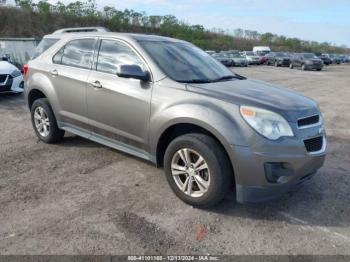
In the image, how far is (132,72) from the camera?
396cm

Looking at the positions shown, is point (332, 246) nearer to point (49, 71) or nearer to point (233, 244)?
point (233, 244)

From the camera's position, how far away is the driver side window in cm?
434

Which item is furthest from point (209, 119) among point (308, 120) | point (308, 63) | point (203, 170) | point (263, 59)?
point (263, 59)

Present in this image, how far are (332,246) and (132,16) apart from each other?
6138cm

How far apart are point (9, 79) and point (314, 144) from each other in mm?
8268

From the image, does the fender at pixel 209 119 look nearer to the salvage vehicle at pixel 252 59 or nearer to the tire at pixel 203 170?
the tire at pixel 203 170

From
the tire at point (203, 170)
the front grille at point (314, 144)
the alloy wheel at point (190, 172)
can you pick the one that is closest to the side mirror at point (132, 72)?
the tire at point (203, 170)

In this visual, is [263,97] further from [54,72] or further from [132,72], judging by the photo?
[54,72]

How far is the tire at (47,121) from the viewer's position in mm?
5449

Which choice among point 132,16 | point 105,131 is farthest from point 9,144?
point 132,16

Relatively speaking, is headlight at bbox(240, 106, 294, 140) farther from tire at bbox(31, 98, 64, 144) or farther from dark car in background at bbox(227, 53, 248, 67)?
dark car in background at bbox(227, 53, 248, 67)

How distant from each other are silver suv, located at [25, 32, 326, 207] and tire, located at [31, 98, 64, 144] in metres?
0.05

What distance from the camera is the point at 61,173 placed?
4.57 m

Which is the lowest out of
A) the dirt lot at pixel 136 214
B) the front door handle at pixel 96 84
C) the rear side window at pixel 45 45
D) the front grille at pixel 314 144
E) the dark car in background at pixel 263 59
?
the dark car in background at pixel 263 59
